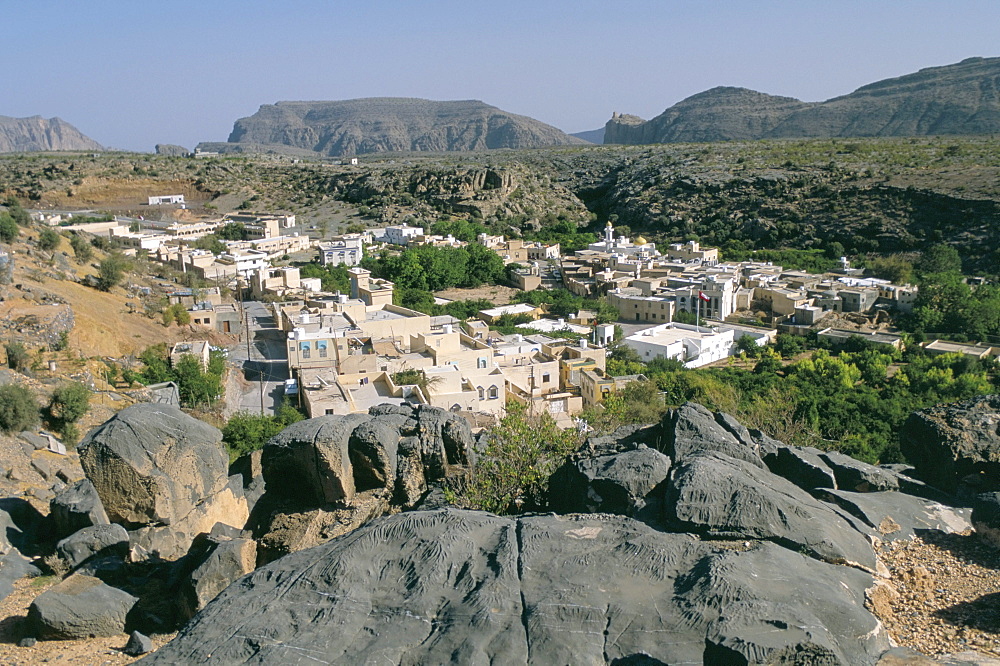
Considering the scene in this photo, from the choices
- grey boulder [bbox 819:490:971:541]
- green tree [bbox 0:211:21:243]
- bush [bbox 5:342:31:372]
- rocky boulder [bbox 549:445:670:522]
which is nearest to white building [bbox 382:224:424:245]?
green tree [bbox 0:211:21:243]

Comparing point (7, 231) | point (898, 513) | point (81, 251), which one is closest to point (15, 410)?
point (898, 513)

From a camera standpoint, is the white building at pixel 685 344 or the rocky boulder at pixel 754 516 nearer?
the rocky boulder at pixel 754 516

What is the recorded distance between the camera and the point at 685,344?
2791cm

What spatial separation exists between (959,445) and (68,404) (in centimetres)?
1215

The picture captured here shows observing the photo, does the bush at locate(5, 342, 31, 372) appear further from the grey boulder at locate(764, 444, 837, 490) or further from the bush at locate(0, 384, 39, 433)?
the grey boulder at locate(764, 444, 837, 490)

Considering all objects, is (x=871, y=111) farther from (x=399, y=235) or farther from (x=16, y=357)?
(x=16, y=357)

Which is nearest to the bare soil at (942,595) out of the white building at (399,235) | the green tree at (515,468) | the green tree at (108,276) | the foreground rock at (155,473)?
the green tree at (515,468)

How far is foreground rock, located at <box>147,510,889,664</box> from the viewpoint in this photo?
4.29m

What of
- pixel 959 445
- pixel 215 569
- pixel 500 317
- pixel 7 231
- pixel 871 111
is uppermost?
pixel 871 111

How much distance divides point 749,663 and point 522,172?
6698cm

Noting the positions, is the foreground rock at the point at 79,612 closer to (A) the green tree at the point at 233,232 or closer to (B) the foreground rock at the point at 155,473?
(B) the foreground rock at the point at 155,473

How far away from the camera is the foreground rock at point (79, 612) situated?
19.4 feet

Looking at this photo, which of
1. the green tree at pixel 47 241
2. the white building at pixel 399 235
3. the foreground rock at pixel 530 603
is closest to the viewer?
the foreground rock at pixel 530 603

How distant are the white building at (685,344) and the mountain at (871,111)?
67.8 meters
